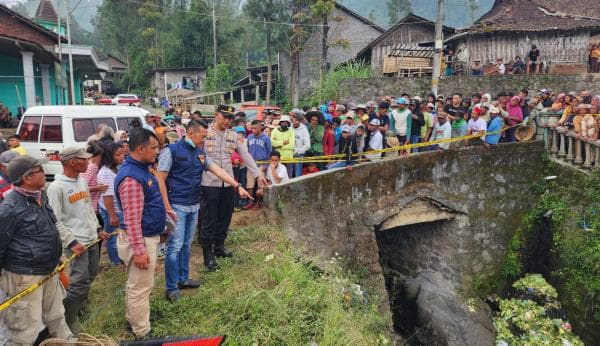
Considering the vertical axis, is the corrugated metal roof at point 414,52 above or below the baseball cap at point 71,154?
above

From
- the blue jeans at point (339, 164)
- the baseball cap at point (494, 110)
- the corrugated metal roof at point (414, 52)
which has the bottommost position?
the blue jeans at point (339, 164)

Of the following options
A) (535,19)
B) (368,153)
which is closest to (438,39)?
(368,153)

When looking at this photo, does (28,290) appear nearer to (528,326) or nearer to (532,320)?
(528,326)

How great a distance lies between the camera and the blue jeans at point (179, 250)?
175 inches

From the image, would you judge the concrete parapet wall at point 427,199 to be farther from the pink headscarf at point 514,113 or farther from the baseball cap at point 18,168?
the baseball cap at point 18,168

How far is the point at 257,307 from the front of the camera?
4113mm

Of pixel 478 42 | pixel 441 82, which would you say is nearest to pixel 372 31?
pixel 478 42

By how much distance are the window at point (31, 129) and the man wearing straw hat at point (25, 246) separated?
670 cm

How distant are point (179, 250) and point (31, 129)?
6.55m

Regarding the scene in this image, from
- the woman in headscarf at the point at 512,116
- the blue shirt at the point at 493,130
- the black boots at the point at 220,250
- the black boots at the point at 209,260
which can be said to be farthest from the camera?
the woman in headscarf at the point at 512,116

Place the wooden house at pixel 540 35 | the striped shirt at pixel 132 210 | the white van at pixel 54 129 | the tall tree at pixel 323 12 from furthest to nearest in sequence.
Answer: the tall tree at pixel 323 12
the wooden house at pixel 540 35
the white van at pixel 54 129
the striped shirt at pixel 132 210

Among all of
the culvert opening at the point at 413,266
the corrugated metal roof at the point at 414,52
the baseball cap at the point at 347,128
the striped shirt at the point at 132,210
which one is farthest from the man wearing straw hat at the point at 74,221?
the corrugated metal roof at the point at 414,52

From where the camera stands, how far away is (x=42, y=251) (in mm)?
3279

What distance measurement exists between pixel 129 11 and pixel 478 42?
3449cm
